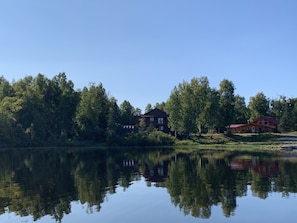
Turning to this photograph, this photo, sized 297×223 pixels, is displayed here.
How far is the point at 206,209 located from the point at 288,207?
5.61 metres

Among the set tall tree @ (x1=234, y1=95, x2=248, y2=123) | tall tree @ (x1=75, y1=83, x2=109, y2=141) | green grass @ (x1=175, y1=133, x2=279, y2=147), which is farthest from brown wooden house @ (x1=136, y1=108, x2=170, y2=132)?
tall tree @ (x1=234, y1=95, x2=248, y2=123)

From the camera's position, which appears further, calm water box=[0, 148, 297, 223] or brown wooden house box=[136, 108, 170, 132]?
brown wooden house box=[136, 108, 170, 132]

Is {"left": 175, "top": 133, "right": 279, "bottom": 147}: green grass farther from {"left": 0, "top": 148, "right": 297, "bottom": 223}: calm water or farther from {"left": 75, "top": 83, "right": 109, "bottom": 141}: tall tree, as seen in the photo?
{"left": 0, "top": 148, "right": 297, "bottom": 223}: calm water

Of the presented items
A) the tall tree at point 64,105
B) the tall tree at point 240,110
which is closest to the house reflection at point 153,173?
the tall tree at point 64,105

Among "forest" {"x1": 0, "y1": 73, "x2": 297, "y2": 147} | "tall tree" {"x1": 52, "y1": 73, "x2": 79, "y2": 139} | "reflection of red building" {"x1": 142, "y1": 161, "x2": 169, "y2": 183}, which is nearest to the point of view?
"reflection of red building" {"x1": 142, "y1": 161, "x2": 169, "y2": 183}

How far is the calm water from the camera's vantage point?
22469 mm

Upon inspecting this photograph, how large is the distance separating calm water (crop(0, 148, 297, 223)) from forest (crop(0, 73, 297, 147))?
189ft

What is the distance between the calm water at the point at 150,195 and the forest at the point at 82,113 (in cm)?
5750

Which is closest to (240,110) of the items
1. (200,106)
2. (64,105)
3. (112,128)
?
(200,106)

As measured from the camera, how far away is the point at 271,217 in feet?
72.4

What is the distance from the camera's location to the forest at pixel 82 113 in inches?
4026

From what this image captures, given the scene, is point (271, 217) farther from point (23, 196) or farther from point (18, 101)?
point (18, 101)

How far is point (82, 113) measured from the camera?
110188 mm

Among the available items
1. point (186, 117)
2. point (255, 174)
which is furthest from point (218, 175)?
point (186, 117)
